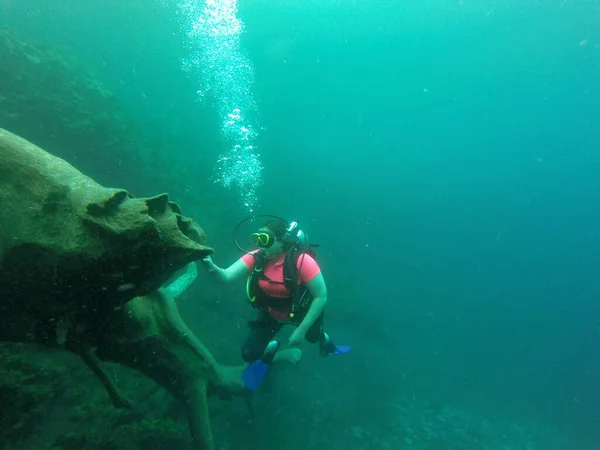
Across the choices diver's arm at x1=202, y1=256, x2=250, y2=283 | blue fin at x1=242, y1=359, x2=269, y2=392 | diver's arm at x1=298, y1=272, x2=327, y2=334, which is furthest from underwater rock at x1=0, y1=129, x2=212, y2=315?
blue fin at x1=242, y1=359, x2=269, y2=392

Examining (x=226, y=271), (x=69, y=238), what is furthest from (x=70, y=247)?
(x=226, y=271)

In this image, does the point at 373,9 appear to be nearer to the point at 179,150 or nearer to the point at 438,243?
the point at 438,243

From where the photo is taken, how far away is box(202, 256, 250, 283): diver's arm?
3.97 metres

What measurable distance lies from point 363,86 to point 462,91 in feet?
61.3

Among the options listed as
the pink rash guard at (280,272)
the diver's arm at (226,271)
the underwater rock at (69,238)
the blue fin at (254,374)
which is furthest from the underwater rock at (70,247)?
the blue fin at (254,374)

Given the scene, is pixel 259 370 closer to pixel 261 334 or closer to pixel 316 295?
pixel 261 334

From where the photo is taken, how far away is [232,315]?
38.1 ft

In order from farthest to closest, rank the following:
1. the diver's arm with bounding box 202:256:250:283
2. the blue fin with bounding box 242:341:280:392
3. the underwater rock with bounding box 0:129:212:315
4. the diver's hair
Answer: the blue fin with bounding box 242:341:280:392 < the diver's hair < the diver's arm with bounding box 202:256:250:283 < the underwater rock with bounding box 0:129:212:315

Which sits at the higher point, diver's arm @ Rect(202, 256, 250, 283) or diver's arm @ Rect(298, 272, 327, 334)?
diver's arm @ Rect(298, 272, 327, 334)

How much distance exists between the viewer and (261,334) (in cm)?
531

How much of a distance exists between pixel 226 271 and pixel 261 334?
63.0 inches

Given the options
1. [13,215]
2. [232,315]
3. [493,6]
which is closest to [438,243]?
[493,6]

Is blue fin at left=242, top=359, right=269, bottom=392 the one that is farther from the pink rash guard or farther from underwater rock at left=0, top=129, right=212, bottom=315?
underwater rock at left=0, top=129, right=212, bottom=315

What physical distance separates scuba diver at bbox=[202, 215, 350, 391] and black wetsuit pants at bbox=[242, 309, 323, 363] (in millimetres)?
17
